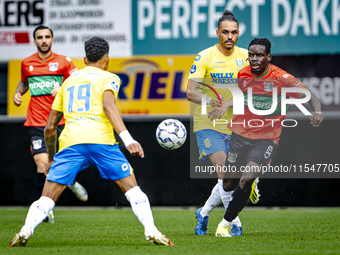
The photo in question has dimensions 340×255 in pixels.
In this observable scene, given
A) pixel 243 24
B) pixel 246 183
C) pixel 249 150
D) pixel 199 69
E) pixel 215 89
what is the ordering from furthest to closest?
pixel 243 24 → pixel 215 89 → pixel 199 69 → pixel 249 150 → pixel 246 183

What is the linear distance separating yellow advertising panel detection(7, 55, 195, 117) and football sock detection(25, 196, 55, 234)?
6.47 m

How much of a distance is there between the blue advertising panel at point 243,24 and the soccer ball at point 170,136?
18.5 ft

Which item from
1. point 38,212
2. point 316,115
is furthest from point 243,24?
point 38,212

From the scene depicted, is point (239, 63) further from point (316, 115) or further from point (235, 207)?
point (235, 207)

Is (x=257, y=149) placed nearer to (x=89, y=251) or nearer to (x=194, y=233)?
(x=194, y=233)

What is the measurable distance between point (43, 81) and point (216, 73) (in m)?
2.59

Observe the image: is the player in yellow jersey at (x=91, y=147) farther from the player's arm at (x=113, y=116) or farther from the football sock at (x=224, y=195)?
the football sock at (x=224, y=195)

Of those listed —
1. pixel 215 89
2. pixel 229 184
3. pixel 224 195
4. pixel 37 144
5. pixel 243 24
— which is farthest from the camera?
pixel 243 24

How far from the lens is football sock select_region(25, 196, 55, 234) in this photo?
469cm

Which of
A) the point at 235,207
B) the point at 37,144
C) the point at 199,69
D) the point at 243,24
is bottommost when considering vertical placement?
the point at 235,207

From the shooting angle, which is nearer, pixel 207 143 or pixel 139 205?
pixel 139 205

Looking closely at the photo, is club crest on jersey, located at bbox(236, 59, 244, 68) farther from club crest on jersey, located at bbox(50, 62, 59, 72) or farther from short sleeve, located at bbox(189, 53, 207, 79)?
club crest on jersey, located at bbox(50, 62, 59, 72)

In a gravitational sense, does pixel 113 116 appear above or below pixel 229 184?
above

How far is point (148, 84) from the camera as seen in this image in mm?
11359
